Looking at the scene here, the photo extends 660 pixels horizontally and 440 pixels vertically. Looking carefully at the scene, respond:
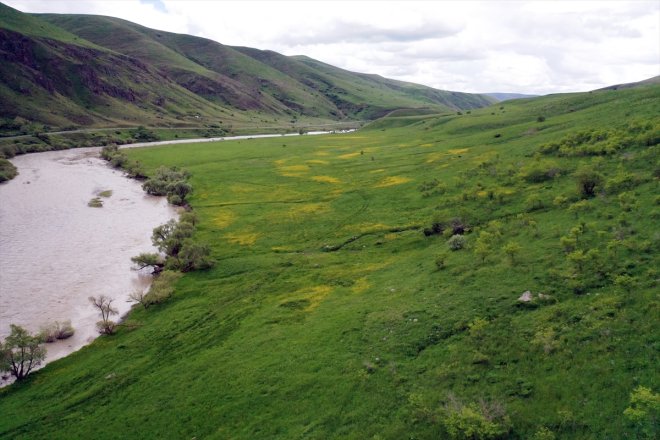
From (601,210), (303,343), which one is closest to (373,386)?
(303,343)

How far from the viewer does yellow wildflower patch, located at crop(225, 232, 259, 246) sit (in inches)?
2548

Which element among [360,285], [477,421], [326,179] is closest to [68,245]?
[360,285]

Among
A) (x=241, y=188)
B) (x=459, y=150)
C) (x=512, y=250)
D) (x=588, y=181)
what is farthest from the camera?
(x=459, y=150)

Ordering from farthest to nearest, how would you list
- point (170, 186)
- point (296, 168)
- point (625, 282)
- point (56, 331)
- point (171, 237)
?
point (296, 168) < point (170, 186) < point (171, 237) < point (56, 331) < point (625, 282)

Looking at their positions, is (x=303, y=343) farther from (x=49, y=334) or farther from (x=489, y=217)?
(x=489, y=217)

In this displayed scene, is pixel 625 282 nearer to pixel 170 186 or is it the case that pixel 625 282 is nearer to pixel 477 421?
pixel 477 421

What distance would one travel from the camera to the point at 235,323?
41.2 m

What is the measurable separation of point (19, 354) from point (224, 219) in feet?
142

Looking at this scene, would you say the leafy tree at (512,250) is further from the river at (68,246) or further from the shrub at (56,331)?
the shrub at (56,331)

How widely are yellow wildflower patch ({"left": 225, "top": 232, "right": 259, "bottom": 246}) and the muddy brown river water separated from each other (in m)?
12.4

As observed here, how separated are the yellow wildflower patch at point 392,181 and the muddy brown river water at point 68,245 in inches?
1701

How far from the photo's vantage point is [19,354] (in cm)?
3662

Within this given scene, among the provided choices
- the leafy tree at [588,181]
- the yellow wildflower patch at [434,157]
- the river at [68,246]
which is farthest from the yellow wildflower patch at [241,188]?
the leafy tree at [588,181]

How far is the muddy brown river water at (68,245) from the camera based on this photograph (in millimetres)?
47344
